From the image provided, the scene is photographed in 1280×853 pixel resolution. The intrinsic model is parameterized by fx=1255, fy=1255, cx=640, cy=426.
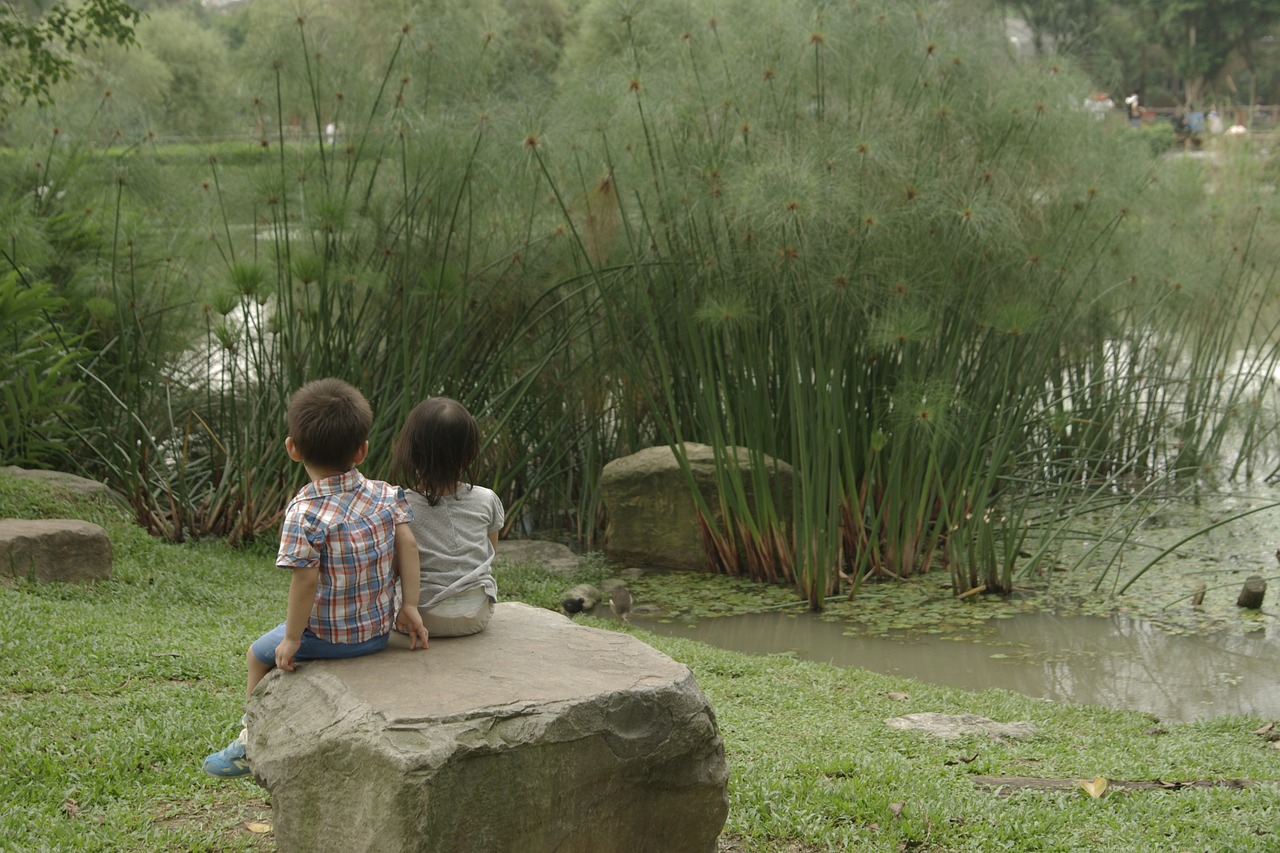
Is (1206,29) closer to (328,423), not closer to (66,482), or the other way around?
(66,482)

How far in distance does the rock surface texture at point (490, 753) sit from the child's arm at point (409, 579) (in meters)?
0.05

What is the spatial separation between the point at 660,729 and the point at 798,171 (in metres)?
3.94

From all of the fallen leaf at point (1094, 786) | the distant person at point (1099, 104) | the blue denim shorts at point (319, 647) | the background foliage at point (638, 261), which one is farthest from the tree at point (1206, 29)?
the blue denim shorts at point (319, 647)

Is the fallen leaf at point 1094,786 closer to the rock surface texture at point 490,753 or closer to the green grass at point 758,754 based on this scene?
the green grass at point 758,754

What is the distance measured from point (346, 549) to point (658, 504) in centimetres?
453

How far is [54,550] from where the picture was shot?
5.02 m

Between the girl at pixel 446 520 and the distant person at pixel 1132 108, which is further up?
the distant person at pixel 1132 108

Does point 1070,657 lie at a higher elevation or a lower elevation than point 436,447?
lower

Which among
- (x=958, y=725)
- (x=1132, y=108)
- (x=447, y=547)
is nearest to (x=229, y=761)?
(x=447, y=547)

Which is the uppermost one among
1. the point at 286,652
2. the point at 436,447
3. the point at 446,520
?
the point at 436,447

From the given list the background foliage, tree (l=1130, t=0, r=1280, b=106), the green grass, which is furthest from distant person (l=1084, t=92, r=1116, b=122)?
tree (l=1130, t=0, r=1280, b=106)

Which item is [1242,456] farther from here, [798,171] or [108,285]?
[108,285]

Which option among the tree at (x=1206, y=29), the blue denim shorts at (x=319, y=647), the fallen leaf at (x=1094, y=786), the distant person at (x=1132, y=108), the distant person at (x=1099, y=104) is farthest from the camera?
the tree at (x=1206, y=29)

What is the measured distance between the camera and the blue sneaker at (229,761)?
2791 millimetres
